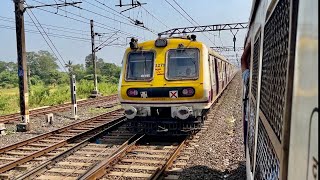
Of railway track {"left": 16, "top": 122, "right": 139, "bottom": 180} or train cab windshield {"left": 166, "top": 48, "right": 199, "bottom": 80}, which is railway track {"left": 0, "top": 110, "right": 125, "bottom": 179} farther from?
train cab windshield {"left": 166, "top": 48, "right": 199, "bottom": 80}

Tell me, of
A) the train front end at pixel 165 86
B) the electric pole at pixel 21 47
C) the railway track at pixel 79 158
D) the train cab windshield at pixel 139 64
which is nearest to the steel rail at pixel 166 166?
the train front end at pixel 165 86

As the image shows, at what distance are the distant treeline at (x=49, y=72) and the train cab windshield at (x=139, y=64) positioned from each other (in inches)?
391

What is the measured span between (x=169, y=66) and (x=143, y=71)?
715 mm

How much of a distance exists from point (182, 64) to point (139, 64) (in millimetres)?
1177

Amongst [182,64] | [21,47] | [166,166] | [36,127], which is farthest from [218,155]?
[21,47]

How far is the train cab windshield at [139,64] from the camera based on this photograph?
933 cm

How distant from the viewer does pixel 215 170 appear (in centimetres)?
657

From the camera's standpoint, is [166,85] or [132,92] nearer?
[166,85]

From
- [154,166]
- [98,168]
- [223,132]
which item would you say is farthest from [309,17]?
[223,132]

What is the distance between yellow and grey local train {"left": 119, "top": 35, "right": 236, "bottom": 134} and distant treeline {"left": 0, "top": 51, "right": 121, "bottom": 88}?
10.1 meters

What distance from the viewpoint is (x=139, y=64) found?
31.0 ft

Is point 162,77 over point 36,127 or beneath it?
over

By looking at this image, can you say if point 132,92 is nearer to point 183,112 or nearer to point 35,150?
point 183,112

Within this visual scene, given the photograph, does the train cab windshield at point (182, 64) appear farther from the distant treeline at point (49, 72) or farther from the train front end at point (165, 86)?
the distant treeline at point (49, 72)
